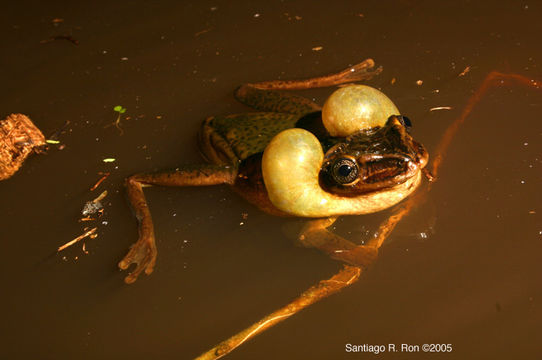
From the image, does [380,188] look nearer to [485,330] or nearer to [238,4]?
[485,330]

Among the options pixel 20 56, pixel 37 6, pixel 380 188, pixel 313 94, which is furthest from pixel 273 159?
pixel 37 6

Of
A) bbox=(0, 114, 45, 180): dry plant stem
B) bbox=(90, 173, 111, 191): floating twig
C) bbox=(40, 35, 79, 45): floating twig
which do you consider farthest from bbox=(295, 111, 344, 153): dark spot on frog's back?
bbox=(40, 35, 79, 45): floating twig

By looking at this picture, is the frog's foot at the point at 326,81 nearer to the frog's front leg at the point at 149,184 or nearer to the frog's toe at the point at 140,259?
the frog's front leg at the point at 149,184

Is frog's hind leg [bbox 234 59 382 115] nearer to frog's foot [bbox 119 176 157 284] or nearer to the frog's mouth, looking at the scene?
the frog's mouth

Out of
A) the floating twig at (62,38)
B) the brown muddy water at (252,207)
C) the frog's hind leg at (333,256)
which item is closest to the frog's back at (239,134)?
the brown muddy water at (252,207)

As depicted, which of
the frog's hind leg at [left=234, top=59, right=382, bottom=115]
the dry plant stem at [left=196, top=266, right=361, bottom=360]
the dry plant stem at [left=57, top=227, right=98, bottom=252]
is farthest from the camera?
the frog's hind leg at [left=234, top=59, right=382, bottom=115]

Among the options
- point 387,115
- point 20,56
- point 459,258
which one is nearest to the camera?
point 459,258

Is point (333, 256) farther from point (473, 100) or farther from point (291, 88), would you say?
point (473, 100)

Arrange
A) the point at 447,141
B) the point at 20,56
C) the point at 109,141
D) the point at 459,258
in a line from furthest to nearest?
the point at 20,56 < the point at 109,141 < the point at 447,141 < the point at 459,258
